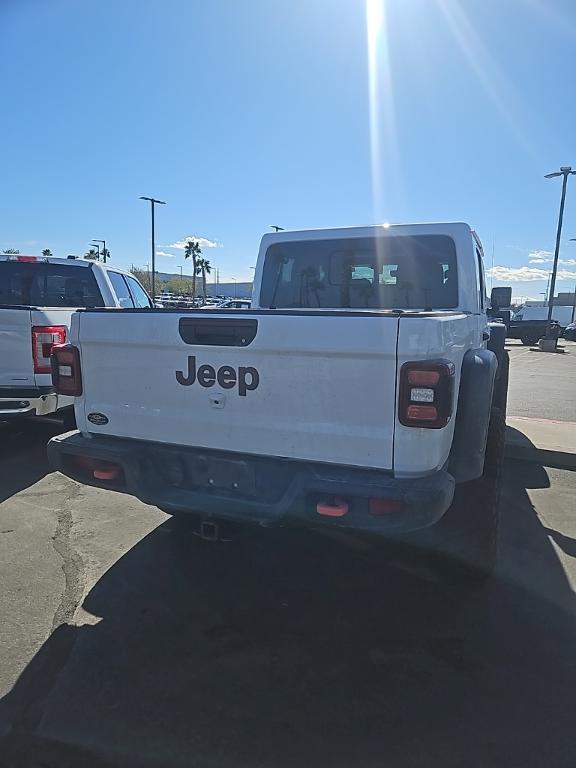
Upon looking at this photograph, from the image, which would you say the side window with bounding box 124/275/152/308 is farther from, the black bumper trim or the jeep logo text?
the jeep logo text

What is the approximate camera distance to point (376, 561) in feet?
12.2

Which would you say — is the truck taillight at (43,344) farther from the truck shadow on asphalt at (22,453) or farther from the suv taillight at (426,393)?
the suv taillight at (426,393)

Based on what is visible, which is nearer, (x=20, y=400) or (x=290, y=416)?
(x=290, y=416)

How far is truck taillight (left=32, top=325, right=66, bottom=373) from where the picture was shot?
17.9 feet

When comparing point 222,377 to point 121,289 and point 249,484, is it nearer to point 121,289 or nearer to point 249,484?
→ point 249,484

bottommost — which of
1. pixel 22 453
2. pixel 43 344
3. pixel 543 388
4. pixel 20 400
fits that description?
pixel 543 388

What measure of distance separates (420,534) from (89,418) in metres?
2.47

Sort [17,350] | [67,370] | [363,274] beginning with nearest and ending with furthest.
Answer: [67,370] < [363,274] < [17,350]

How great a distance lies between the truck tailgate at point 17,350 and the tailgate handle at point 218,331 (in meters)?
3.20

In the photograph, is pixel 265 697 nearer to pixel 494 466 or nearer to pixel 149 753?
pixel 149 753

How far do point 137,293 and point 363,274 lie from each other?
186 inches

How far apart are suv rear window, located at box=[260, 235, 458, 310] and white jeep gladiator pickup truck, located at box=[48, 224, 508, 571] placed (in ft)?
3.69

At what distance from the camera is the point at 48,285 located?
7105mm

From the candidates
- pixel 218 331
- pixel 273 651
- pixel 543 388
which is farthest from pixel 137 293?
pixel 543 388
